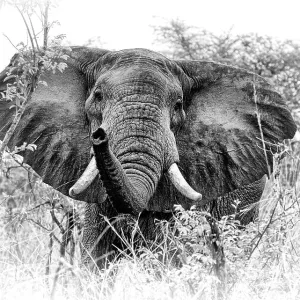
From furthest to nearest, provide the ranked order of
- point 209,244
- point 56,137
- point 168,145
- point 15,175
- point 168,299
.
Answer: point 15,175 < point 56,137 < point 168,145 < point 209,244 < point 168,299

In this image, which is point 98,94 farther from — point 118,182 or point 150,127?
point 118,182

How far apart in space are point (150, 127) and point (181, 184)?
16.3 inches

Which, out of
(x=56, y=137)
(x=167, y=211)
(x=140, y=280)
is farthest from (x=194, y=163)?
(x=140, y=280)

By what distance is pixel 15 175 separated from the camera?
11297 mm

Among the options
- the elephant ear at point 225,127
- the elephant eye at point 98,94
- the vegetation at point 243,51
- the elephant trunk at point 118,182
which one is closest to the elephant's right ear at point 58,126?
the elephant eye at point 98,94

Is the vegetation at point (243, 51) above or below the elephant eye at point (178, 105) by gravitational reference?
below

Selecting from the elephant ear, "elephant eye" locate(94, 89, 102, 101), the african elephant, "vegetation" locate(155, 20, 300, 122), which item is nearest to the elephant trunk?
the african elephant

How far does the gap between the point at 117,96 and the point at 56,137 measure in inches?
25.1

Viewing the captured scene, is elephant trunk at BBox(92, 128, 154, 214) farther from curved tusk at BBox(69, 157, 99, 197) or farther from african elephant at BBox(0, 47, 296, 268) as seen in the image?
curved tusk at BBox(69, 157, 99, 197)

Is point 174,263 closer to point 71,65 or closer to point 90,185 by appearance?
point 90,185

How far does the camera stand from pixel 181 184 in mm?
6047

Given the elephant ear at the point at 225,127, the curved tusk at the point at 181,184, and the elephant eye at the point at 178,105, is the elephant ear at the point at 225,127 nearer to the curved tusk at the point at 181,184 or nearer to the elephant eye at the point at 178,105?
the elephant eye at the point at 178,105

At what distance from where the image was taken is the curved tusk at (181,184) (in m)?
5.88

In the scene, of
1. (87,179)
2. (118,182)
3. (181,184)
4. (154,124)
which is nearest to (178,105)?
(154,124)
